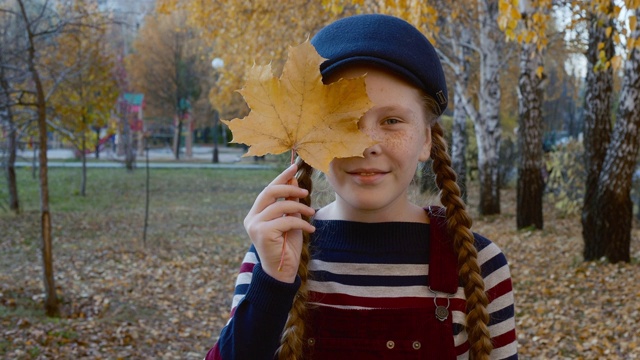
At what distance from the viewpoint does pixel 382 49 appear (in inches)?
58.3

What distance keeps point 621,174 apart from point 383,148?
6.42 metres

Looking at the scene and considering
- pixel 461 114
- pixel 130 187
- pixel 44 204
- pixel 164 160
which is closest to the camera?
pixel 44 204

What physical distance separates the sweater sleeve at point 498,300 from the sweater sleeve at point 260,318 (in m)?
0.51

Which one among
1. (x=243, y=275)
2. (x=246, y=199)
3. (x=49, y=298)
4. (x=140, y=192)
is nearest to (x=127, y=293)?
(x=49, y=298)

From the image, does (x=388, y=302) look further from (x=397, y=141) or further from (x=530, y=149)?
(x=530, y=149)

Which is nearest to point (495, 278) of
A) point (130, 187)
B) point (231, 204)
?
point (231, 204)

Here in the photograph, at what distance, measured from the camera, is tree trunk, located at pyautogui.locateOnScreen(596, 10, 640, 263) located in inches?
269

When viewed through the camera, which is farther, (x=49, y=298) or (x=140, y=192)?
(x=140, y=192)

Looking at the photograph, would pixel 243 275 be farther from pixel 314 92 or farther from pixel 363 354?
pixel 314 92

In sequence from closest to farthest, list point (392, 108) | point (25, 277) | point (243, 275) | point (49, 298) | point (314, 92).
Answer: point (314, 92)
point (392, 108)
point (243, 275)
point (49, 298)
point (25, 277)

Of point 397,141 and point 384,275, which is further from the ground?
point 397,141

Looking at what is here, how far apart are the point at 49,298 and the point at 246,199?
11570 millimetres

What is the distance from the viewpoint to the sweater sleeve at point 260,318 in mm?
1405

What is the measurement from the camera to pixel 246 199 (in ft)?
59.1
